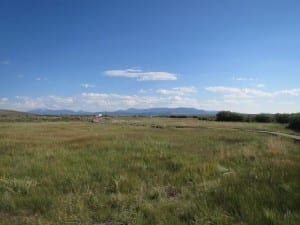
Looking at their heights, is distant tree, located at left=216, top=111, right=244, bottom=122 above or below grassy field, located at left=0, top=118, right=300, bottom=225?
above

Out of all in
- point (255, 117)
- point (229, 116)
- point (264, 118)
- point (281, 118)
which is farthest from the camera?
point (229, 116)

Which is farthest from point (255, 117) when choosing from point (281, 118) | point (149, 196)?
point (149, 196)

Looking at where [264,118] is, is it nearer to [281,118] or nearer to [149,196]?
[281,118]

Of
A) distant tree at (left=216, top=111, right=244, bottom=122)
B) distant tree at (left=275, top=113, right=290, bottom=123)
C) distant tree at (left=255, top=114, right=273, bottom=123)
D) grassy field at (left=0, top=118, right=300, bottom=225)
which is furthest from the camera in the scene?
distant tree at (left=216, top=111, right=244, bottom=122)

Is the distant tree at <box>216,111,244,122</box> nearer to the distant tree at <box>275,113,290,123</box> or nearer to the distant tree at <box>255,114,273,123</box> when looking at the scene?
the distant tree at <box>255,114,273,123</box>

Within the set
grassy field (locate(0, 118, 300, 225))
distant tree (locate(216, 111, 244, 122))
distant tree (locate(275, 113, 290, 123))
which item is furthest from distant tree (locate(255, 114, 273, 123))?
grassy field (locate(0, 118, 300, 225))

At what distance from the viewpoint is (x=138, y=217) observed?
7320 millimetres

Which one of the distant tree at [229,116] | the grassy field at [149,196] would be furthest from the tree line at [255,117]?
the grassy field at [149,196]

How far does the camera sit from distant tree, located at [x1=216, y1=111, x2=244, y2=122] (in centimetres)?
9759

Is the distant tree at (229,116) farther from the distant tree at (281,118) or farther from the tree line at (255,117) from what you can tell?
the distant tree at (281,118)

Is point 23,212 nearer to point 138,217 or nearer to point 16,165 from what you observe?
point 138,217

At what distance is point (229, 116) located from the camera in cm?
10075

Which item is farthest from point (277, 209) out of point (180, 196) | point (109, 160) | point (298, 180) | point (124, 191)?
point (109, 160)

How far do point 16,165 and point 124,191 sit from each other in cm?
672
